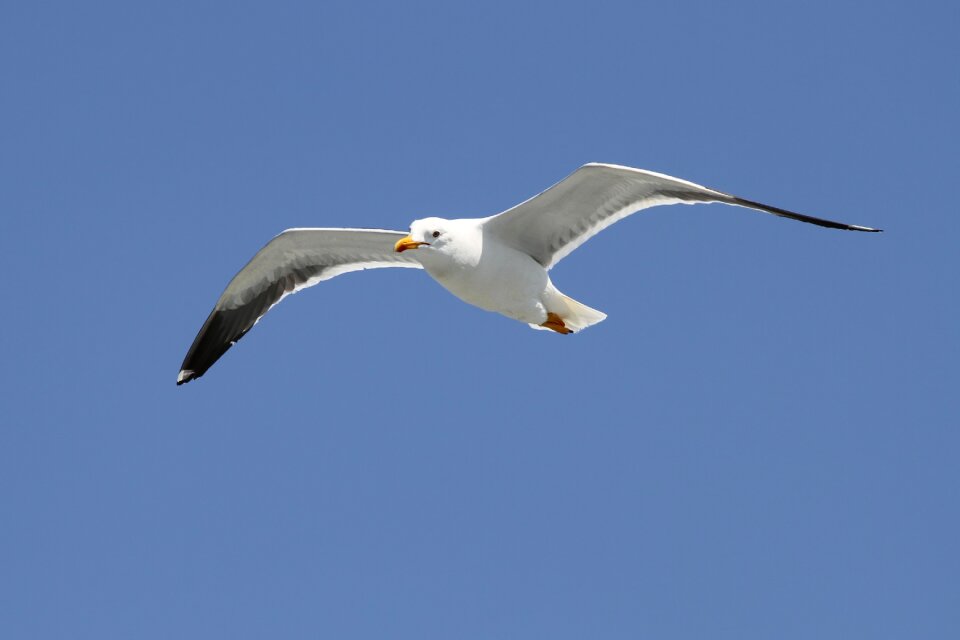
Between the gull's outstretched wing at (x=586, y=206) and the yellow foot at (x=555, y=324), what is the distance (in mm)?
480

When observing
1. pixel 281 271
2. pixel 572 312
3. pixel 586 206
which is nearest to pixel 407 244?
pixel 586 206

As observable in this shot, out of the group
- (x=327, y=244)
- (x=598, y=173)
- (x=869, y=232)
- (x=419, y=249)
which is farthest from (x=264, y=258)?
(x=869, y=232)

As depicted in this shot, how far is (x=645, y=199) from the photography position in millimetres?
10156

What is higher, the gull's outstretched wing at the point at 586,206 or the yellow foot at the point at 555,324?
the gull's outstretched wing at the point at 586,206

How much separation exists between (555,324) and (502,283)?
0.98m

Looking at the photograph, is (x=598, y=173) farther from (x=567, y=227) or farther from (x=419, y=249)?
(x=419, y=249)

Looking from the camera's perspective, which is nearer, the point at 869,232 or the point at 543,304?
the point at 869,232

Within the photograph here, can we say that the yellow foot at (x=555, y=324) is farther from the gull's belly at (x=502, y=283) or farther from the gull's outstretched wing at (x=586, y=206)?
the gull's outstretched wing at (x=586, y=206)

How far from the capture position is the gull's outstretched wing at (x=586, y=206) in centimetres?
974

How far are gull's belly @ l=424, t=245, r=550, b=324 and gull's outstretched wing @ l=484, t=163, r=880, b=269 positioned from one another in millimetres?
189

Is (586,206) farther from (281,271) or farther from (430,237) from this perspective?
(281,271)

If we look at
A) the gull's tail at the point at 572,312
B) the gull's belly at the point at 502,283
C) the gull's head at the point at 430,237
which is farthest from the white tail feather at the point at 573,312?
the gull's head at the point at 430,237

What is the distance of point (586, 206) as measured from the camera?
10289mm

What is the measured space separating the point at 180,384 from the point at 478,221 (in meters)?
4.19
